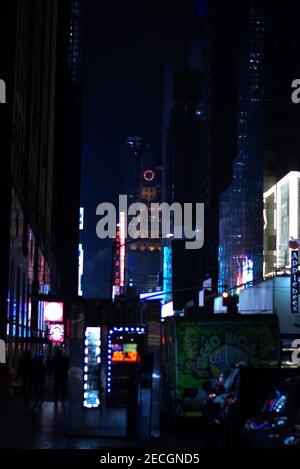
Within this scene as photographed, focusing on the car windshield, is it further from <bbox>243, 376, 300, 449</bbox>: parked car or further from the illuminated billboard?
the illuminated billboard

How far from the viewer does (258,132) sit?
78.3 metres

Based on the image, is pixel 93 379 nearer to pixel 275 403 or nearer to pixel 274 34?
pixel 275 403

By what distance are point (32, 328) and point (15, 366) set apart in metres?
12.1

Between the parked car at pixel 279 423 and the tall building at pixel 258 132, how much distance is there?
60.0 m

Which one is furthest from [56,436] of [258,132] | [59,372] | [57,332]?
[258,132]

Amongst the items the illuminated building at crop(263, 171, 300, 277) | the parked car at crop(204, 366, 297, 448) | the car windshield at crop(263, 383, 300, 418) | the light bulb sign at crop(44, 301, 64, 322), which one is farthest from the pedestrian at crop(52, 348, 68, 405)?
the illuminated building at crop(263, 171, 300, 277)

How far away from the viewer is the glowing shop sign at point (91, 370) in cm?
2033

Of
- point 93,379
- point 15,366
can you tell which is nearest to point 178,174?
point 15,366

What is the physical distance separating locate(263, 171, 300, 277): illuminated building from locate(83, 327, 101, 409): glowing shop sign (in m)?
44.2

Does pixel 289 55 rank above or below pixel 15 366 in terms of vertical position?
above

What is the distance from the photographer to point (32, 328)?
55.0m

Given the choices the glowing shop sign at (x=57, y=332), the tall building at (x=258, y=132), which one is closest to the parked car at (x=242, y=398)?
the glowing shop sign at (x=57, y=332)

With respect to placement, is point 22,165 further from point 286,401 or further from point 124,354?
point 286,401

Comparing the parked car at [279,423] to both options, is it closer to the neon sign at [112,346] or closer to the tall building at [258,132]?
the neon sign at [112,346]
